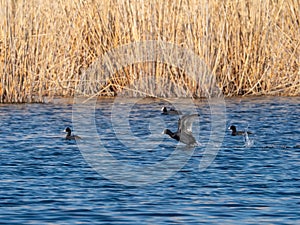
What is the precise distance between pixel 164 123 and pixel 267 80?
3.57 m

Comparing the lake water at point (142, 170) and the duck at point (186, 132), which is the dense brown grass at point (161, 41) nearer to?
the lake water at point (142, 170)

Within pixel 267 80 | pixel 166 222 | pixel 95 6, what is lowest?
pixel 166 222

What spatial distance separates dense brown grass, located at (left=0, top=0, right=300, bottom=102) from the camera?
53.0 feet

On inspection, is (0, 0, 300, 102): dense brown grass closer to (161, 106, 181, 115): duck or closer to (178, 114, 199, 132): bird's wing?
(161, 106, 181, 115): duck

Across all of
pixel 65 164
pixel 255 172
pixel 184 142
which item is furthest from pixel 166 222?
pixel 184 142

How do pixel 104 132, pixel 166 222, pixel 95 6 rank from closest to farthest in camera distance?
pixel 166 222 < pixel 104 132 < pixel 95 6

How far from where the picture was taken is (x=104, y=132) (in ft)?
44.1

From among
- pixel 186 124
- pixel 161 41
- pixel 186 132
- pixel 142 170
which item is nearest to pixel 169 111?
pixel 161 41

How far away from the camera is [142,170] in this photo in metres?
9.80

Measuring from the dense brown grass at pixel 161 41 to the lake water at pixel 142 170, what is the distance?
96 cm

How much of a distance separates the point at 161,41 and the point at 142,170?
6873 millimetres

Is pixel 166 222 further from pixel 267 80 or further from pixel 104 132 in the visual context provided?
pixel 267 80

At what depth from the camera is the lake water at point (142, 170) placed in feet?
24.3

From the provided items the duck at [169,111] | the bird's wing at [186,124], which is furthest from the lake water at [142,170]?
the bird's wing at [186,124]
